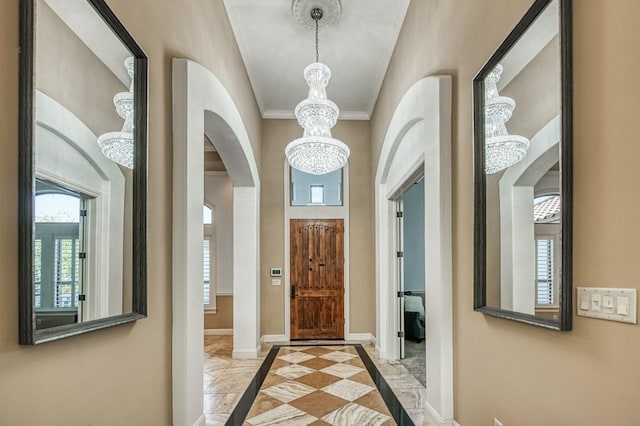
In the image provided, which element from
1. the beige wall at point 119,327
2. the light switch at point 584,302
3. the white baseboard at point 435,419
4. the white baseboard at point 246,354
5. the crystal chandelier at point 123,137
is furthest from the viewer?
the white baseboard at point 246,354

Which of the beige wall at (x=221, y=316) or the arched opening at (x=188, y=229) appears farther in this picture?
the beige wall at (x=221, y=316)

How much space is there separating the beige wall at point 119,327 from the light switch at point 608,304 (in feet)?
6.34

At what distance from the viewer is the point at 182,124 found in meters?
2.71

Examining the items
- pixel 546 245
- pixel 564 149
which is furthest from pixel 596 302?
pixel 564 149

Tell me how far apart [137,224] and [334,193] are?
532 cm

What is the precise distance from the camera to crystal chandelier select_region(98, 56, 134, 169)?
189 cm

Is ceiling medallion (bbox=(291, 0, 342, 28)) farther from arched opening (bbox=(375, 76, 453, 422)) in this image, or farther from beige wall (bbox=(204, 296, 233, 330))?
beige wall (bbox=(204, 296, 233, 330))

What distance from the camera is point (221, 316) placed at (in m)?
7.85

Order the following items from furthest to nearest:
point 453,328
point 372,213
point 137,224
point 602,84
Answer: point 372,213, point 453,328, point 137,224, point 602,84

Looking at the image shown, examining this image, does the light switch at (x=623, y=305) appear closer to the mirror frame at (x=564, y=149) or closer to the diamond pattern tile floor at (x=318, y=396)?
the mirror frame at (x=564, y=149)

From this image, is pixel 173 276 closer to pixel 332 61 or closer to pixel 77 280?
pixel 77 280

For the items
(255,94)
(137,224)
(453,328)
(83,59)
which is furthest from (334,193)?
(83,59)

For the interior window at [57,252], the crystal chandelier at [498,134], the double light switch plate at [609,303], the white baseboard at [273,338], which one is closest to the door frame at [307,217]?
the white baseboard at [273,338]

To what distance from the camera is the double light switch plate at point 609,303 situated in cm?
133
